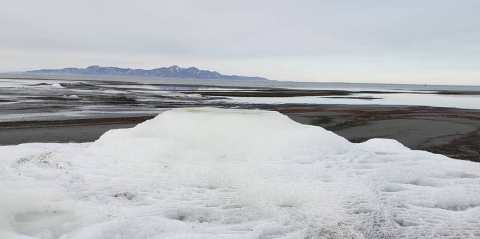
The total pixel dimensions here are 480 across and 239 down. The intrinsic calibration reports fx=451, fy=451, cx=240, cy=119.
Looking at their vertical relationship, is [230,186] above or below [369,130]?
above

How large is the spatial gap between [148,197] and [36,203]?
1.72 metres

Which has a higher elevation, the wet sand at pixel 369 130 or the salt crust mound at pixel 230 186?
the salt crust mound at pixel 230 186

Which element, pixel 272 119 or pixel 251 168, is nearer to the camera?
pixel 251 168

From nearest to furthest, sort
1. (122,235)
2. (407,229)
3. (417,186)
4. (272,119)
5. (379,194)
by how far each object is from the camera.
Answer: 1. (122,235)
2. (407,229)
3. (379,194)
4. (417,186)
5. (272,119)

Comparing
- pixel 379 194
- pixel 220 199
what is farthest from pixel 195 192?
pixel 379 194

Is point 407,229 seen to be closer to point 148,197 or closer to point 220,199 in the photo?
point 220,199

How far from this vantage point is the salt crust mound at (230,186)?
6.56m

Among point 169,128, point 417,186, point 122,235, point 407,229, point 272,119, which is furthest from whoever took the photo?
point 272,119

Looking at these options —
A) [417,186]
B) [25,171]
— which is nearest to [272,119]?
[417,186]

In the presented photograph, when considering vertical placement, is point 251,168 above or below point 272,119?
below

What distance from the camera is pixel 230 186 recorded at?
820cm

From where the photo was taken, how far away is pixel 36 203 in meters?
6.93

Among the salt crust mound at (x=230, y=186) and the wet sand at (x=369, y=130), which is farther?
the wet sand at (x=369, y=130)

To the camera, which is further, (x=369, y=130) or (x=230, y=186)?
(x=369, y=130)
